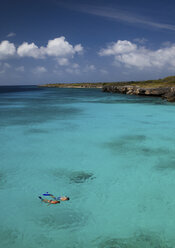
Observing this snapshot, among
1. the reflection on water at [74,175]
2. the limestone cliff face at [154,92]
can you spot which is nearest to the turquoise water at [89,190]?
the reflection on water at [74,175]

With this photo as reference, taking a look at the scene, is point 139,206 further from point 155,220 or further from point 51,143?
point 51,143

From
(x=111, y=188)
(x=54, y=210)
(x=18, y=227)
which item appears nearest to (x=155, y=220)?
(x=111, y=188)

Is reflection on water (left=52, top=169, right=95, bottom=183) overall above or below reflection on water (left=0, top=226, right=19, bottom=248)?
above

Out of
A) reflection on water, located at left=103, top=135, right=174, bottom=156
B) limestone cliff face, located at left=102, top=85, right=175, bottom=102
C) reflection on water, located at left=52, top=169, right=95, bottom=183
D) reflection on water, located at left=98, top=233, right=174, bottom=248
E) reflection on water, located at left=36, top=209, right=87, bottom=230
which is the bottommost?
reflection on water, located at left=98, top=233, right=174, bottom=248

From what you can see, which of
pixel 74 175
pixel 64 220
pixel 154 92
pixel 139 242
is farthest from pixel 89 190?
pixel 154 92

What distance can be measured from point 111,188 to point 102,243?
3540 millimetres

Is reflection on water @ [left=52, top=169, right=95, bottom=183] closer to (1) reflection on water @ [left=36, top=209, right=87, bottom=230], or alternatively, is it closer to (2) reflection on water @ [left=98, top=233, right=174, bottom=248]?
(1) reflection on water @ [left=36, top=209, right=87, bottom=230]

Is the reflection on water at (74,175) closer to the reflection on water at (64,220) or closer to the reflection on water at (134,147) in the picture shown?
the reflection on water at (64,220)

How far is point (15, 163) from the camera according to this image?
13453 millimetres

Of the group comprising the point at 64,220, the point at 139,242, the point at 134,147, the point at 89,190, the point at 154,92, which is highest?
the point at 154,92

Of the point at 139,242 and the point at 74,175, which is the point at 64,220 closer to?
the point at 139,242

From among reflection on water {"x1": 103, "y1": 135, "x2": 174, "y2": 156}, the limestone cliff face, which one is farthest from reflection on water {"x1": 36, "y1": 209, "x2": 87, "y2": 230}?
the limestone cliff face

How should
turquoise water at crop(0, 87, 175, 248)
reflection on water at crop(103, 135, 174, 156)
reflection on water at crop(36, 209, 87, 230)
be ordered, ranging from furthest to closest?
reflection on water at crop(103, 135, 174, 156) → reflection on water at crop(36, 209, 87, 230) → turquoise water at crop(0, 87, 175, 248)

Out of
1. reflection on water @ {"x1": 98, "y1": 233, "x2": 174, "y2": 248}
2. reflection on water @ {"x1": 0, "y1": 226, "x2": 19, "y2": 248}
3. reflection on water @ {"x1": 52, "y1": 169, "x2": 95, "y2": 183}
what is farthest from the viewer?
reflection on water @ {"x1": 52, "y1": 169, "x2": 95, "y2": 183}
